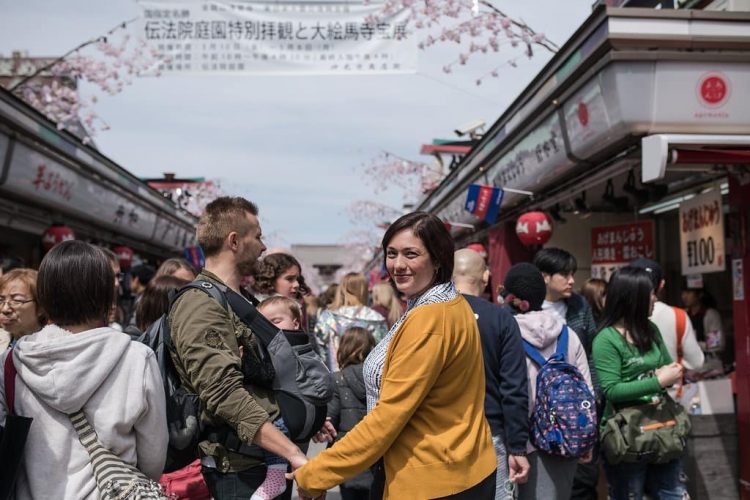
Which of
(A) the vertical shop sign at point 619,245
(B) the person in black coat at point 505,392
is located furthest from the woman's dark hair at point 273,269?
(A) the vertical shop sign at point 619,245

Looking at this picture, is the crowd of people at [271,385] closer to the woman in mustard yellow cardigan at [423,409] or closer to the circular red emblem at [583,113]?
the woman in mustard yellow cardigan at [423,409]

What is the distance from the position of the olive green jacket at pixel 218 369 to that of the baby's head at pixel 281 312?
77cm

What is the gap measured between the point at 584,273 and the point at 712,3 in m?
4.38

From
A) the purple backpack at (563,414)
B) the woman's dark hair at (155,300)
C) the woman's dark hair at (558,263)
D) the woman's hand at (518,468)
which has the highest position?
the woman's dark hair at (558,263)

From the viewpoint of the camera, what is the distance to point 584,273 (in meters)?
11.5

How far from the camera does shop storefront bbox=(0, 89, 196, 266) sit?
375 inches

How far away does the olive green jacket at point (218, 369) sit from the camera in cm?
288

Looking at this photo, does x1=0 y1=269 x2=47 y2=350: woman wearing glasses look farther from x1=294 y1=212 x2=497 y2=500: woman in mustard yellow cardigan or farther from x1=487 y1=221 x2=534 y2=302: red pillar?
x1=487 y1=221 x2=534 y2=302: red pillar

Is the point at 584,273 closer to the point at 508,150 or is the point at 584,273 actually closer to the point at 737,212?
the point at 508,150

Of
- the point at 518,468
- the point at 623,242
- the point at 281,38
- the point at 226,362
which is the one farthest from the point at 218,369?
the point at 281,38

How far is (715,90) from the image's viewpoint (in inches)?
238

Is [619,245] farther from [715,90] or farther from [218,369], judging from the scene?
[218,369]

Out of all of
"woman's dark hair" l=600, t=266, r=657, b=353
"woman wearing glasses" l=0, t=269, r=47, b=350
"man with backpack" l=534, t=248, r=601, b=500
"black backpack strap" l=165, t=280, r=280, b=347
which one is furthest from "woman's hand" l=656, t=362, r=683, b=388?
"woman wearing glasses" l=0, t=269, r=47, b=350

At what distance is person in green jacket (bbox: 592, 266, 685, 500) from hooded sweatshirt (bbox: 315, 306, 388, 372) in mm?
2322
